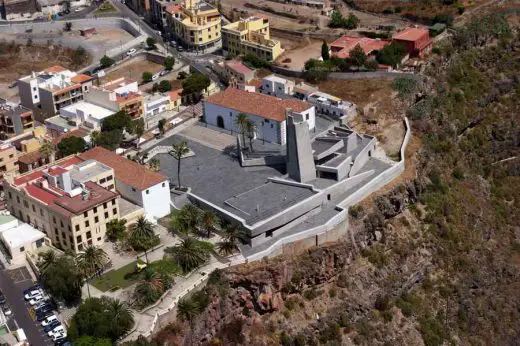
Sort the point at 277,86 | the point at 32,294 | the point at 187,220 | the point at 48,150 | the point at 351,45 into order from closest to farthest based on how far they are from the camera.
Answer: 1. the point at 32,294
2. the point at 187,220
3. the point at 48,150
4. the point at 277,86
5. the point at 351,45

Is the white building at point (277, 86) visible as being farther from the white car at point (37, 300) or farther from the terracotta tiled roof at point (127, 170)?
the white car at point (37, 300)

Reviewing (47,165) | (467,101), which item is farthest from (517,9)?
(47,165)

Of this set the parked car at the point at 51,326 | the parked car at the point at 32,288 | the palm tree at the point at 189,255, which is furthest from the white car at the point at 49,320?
the palm tree at the point at 189,255

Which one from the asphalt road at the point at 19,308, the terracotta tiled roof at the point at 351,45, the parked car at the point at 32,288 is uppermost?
the terracotta tiled roof at the point at 351,45

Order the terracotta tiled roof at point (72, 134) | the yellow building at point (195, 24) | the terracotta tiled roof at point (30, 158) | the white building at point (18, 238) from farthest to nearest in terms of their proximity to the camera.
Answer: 1. the yellow building at point (195, 24)
2. the terracotta tiled roof at point (72, 134)
3. the terracotta tiled roof at point (30, 158)
4. the white building at point (18, 238)

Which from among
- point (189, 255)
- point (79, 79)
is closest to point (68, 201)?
point (189, 255)

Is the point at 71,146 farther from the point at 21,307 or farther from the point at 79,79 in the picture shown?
the point at 21,307

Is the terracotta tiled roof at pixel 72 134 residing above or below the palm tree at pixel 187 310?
above

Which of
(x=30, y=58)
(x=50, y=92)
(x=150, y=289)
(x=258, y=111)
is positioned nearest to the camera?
(x=150, y=289)
